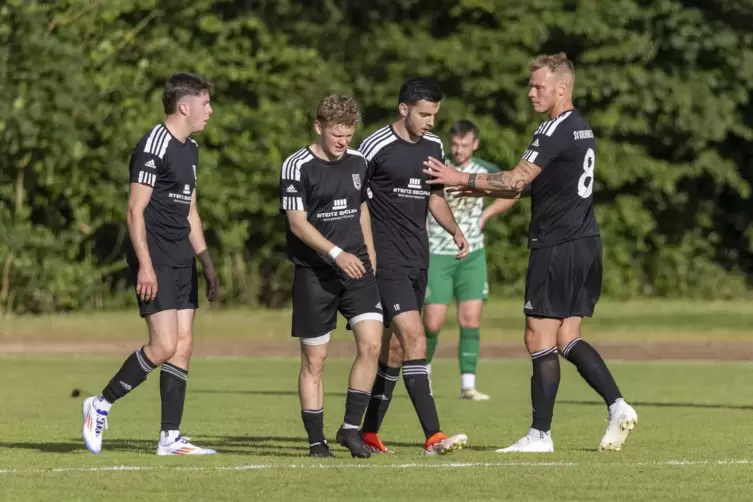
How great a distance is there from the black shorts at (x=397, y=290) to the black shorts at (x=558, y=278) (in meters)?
0.70

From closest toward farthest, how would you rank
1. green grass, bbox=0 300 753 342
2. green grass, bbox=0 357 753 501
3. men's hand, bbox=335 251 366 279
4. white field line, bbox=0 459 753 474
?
1. green grass, bbox=0 357 753 501
2. white field line, bbox=0 459 753 474
3. men's hand, bbox=335 251 366 279
4. green grass, bbox=0 300 753 342

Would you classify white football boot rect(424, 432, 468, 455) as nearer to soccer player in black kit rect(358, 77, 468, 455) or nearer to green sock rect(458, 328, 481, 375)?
soccer player in black kit rect(358, 77, 468, 455)

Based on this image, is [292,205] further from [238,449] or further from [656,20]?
[656,20]

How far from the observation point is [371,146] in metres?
10.7

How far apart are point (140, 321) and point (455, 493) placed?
18454 millimetres

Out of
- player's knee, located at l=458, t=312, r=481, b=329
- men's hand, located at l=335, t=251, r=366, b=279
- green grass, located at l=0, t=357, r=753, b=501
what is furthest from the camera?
player's knee, located at l=458, t=312, r=481, b=329

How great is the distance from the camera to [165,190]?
10414 millimetres

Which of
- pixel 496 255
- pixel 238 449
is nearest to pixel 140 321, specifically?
pixel 496 255

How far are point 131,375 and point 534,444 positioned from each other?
8.11 ft

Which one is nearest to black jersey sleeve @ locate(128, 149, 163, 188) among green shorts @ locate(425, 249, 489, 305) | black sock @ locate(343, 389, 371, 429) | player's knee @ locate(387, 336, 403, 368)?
black sock @ locate(343, 389, 371, 429)

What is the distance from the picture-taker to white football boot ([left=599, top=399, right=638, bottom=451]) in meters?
10.3

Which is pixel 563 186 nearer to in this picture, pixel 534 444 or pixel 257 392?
pixel 534 444

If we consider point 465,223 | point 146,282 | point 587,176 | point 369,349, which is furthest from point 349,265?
point 465,223

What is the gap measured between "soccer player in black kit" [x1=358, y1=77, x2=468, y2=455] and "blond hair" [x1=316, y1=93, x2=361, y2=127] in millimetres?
544
